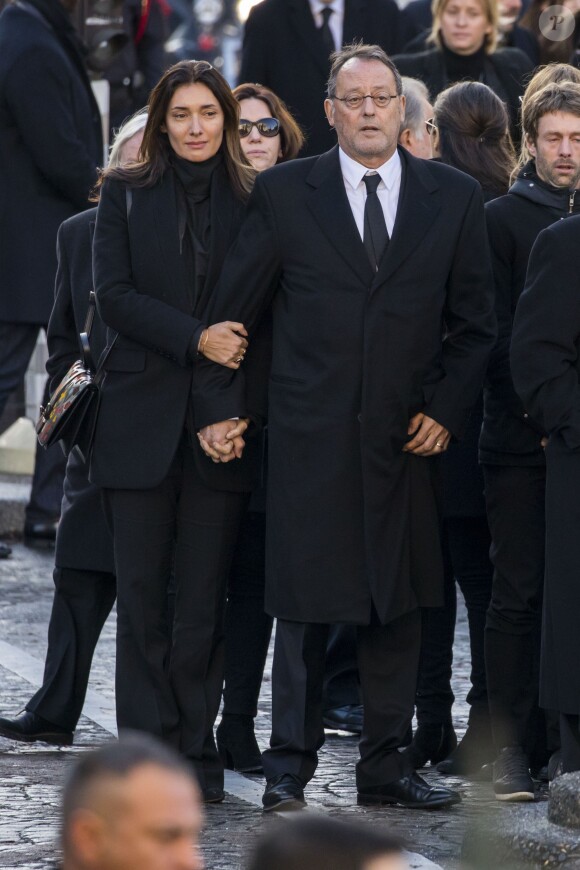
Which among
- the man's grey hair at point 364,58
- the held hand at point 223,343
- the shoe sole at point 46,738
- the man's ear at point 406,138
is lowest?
the shoe sole at point 46,738

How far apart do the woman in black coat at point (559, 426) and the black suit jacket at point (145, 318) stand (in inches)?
35.8

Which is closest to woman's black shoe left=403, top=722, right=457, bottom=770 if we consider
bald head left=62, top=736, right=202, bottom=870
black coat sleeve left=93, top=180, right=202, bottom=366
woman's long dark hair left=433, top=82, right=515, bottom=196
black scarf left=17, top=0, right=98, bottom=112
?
black coat sleeve left=93, top=180, right=202, bottom=366

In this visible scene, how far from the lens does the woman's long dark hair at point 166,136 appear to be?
5879mm

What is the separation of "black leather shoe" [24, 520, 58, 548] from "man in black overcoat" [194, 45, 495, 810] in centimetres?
433

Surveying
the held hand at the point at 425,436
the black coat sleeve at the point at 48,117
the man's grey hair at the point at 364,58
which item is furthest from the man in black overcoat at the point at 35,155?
the held hand at the point at 425,436

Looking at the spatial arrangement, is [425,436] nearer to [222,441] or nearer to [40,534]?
[222,441]

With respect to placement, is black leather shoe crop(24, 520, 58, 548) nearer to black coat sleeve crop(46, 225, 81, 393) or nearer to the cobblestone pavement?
the cobblestone pavement

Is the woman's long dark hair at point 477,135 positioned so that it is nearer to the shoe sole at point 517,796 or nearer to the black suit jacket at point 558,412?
the black suit jacket at point 558,412

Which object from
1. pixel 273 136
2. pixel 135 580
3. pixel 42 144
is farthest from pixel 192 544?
pixel 42 144

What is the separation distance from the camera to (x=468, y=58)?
866 cm

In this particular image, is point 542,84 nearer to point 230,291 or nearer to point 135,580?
point 230,291

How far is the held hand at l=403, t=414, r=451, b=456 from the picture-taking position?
5.68 m

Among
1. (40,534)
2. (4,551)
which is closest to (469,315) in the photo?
(4,551)

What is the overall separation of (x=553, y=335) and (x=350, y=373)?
58 centimetres
